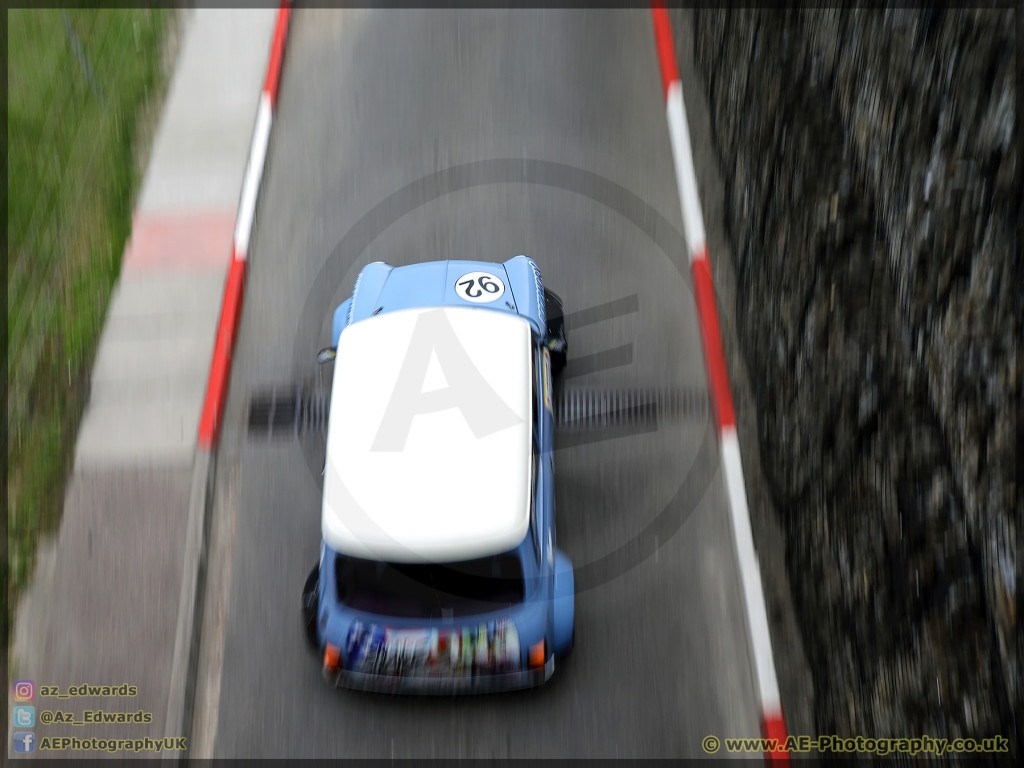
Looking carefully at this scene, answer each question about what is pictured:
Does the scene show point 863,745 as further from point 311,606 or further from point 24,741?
point 24,741

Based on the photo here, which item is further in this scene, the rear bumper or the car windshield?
the rear bumper

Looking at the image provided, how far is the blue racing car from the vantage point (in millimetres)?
5172

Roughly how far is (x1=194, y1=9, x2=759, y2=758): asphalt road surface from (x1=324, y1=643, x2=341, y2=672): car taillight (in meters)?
0.55

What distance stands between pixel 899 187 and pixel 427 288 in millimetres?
3684

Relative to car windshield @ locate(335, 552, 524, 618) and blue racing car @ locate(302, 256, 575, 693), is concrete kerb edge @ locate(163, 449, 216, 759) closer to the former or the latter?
blue racing car @ locate(302, 256, 575, 693)

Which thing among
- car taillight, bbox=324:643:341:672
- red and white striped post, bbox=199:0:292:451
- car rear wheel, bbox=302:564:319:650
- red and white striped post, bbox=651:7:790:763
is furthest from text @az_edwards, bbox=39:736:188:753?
red and white striped post, bbox=651:7:790:763

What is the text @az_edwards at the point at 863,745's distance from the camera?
386cm

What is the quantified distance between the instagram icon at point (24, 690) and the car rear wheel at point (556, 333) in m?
5.02

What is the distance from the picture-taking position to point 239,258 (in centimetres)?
854

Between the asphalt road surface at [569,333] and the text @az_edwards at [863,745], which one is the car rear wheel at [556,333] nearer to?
the asphalt road surface at [569,333]

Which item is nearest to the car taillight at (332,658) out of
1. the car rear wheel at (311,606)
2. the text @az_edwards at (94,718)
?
the car rear wheel at (311,606)

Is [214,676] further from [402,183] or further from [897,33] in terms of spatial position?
[897,33]

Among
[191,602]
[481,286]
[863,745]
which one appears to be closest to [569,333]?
[481,286]

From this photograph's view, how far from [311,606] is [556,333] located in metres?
3.15
